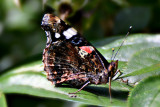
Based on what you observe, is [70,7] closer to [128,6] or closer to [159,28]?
[128,6]

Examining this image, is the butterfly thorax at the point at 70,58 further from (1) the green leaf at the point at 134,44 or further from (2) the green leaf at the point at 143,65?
(1) the green leaf at the point at 134,44

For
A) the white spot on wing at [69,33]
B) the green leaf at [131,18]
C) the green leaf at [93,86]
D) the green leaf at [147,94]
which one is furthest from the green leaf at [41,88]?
the green leaf at [131,18]

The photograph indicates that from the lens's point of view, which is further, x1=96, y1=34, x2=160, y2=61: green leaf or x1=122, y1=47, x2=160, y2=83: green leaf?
x1=96, y1=34, x2=160, y2=61: green leaf

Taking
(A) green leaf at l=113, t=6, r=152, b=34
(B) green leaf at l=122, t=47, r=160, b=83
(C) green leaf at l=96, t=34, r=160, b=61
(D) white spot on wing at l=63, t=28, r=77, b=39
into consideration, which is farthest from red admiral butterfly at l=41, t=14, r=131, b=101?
(A) green leaf at l=113, t=6, r=152, b=34

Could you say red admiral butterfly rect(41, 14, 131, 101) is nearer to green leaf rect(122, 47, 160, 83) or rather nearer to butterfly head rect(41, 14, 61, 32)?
butterfly head rect(41, 14, 61, 32)

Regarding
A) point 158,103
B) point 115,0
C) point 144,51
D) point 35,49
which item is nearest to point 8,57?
point 35,49
